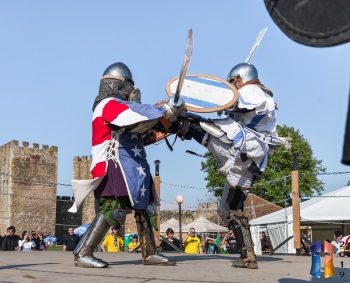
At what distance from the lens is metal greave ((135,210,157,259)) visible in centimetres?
495

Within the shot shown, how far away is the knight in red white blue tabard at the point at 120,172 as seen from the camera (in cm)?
457

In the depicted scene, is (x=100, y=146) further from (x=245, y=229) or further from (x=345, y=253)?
(x=345, y=253)

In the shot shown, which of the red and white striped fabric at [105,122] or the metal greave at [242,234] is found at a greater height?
the red and white striped fabric at [105,122]

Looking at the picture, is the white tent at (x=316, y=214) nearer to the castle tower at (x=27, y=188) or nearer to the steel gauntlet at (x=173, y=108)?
the steel gauntlet at (x=173, y=108)

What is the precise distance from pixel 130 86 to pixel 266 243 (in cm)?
1386

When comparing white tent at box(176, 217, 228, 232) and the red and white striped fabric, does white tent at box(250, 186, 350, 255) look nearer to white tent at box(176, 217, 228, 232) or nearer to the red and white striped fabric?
white tent at box(176, 217, 228, 232)

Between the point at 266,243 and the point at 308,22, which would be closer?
→ the point at 308,22

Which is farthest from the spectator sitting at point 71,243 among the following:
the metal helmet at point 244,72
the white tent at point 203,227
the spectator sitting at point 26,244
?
the white tent at point 203,227

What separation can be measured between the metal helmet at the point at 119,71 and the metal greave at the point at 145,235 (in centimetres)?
121

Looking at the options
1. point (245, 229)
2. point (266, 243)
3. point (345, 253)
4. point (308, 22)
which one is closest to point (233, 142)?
point (245, 229)

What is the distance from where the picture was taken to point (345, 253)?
8.29 metres

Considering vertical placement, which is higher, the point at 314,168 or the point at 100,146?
the point at 314,168

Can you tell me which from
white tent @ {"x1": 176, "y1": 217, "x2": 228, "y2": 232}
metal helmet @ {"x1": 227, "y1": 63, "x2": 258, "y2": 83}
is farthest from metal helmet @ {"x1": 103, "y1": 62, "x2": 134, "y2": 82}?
white tent @ {"x1": 176, "y1": 217, "x2": 228, "y2": 232}

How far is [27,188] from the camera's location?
165 ft
